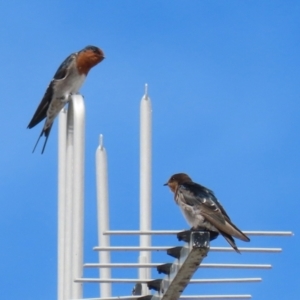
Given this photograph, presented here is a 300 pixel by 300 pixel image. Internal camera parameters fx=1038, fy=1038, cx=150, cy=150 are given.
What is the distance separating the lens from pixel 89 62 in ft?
34.8

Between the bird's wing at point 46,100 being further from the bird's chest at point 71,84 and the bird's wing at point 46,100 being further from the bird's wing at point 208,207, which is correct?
the bird's wing at point 208,207

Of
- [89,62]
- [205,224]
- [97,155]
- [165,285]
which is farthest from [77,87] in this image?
[165,285]

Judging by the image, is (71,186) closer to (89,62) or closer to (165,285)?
(165,285)

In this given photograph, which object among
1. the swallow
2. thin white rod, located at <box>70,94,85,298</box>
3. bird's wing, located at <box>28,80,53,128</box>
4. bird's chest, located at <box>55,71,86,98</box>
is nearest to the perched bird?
thin white rod, located at <box>70,94,85,298</box>

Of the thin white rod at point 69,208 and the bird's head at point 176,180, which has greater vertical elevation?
the bird's head at point 176,180

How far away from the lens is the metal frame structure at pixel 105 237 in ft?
20.5

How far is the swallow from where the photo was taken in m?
9.43

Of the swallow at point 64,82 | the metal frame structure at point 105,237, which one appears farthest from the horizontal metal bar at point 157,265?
the swallow at point 64,82

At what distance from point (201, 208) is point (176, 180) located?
1.34 metres

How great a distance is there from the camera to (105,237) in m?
7.78

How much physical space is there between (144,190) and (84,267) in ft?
4.76

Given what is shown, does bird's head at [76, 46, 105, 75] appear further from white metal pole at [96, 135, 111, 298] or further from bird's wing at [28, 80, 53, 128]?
white metal pole at [96, 135, 111, 298]

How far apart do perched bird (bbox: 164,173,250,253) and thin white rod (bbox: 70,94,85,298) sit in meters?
0.91

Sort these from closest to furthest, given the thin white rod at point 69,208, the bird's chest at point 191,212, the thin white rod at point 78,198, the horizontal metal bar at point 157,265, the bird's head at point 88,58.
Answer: the thin white rod at point 78,198 < the horizontal metal bar at point 157,265 < the thin white rod at point 69,208 < the bird's chest at point 191,212 < the bird's head at point 88,58
